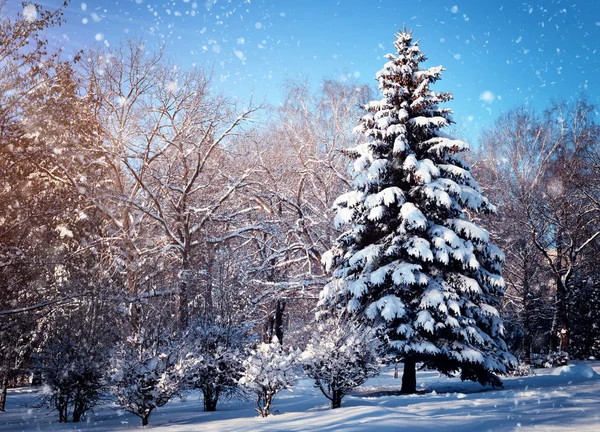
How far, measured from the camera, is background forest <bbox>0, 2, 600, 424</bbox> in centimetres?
996

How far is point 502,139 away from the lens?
2662cm

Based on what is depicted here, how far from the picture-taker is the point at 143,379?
874 cm

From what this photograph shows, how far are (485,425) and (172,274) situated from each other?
54.6 ft

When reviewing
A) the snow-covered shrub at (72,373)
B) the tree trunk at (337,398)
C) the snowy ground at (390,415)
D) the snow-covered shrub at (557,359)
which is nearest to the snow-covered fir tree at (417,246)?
the snowy ground at (390,415)

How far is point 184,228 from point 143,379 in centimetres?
1053

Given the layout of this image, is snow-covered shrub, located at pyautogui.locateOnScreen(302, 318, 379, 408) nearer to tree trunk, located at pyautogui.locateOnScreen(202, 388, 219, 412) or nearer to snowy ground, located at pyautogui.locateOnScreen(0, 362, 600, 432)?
snowy ground, located at pyautogui.locateOnScreen(0, 362, 600, 432)

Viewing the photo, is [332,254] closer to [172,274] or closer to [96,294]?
[96,294]

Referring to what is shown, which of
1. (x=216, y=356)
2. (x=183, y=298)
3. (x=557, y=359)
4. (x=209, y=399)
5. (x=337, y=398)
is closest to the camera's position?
(x=337, y=398)

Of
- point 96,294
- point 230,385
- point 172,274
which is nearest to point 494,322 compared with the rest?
point 230,385

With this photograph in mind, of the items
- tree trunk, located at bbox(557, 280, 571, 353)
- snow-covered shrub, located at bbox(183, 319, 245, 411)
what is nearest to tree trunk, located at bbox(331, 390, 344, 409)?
snow-covered shrub, located at bbox(183, 319, 245, 411)

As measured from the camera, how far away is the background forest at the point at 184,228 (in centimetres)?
996

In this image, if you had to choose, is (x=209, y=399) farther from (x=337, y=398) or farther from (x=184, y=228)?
(x=184, y=228)

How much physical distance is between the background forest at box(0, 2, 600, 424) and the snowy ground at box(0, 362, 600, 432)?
73cm

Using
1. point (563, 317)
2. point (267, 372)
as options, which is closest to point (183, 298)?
point (267, 372)
